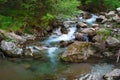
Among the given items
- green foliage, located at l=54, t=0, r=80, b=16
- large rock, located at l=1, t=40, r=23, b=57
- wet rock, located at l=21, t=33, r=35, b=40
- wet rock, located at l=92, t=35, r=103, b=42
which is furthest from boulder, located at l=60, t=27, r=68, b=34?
large rock, located at l=1, t=40, r=23, b=57

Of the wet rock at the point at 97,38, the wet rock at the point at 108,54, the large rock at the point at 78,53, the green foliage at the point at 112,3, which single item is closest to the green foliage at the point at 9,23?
the large rock at the point at 78,53

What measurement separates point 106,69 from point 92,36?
4.32 metres

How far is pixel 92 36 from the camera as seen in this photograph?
1527 centimetres

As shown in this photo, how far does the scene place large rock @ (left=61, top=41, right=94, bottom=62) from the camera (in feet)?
40.0

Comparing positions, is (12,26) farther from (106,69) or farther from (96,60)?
(106,69)

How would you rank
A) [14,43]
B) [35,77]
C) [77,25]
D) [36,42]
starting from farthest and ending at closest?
1. [77,25]
2. [36,42]
3. [14,43]
4. [35,77]

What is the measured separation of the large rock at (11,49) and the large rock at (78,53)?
2250 mm

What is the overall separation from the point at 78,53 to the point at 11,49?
337 cm

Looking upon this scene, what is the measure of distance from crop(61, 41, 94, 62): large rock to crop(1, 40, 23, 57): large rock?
225 cm

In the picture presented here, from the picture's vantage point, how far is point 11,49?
12625 millimetres

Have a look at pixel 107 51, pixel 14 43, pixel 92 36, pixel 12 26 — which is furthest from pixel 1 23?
pixel 107 51

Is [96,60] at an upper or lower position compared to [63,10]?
lower

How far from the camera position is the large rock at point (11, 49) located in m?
12.5

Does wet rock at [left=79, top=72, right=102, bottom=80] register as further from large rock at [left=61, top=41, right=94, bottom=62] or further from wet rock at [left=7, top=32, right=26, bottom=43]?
wet rock at [left=7, top=32, right=26, bottom=43]
